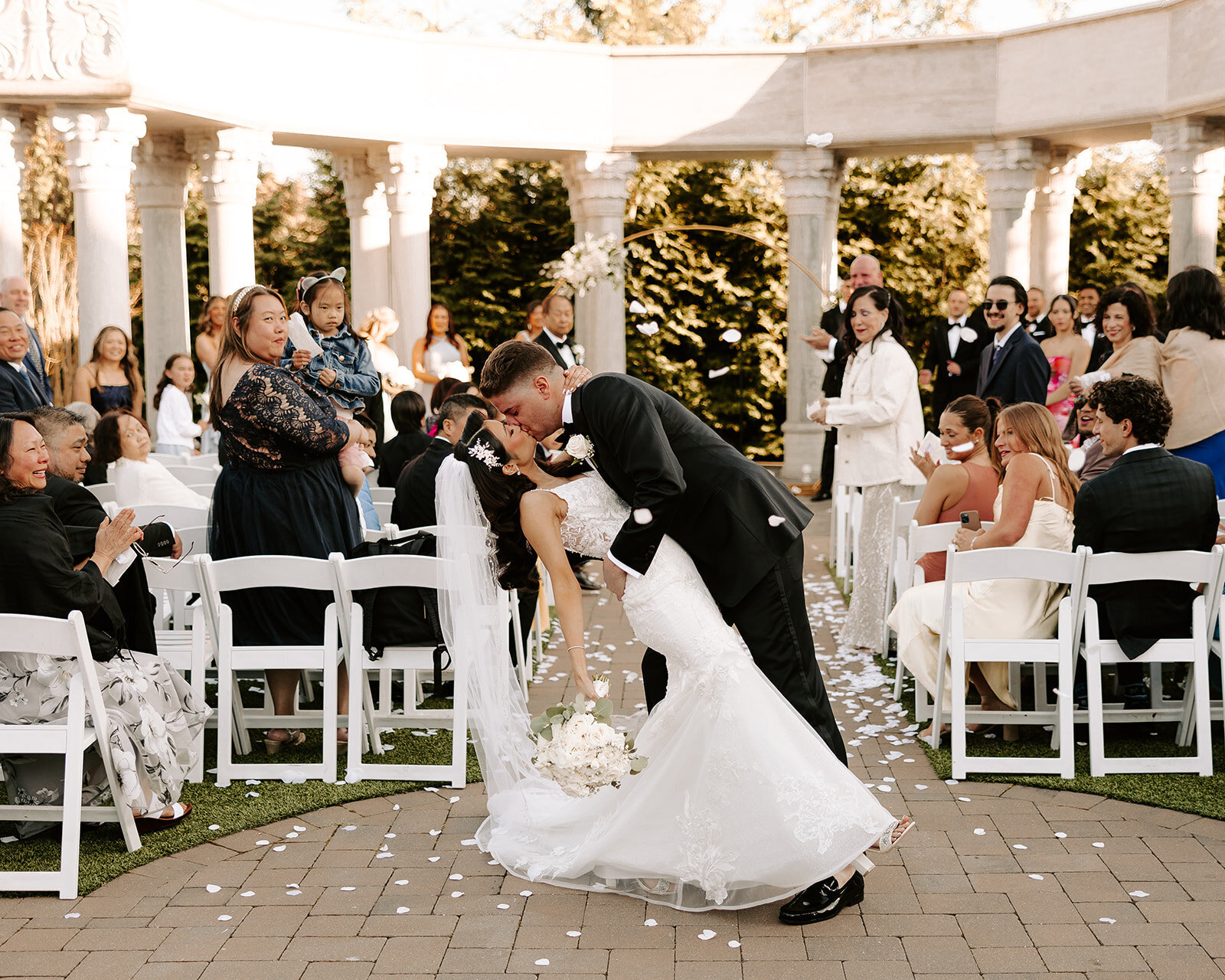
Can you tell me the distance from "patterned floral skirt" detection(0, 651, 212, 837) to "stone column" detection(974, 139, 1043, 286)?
11.1m

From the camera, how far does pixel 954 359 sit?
11414 mm

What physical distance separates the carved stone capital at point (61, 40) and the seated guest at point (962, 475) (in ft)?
26.1

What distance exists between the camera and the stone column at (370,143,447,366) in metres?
13.9

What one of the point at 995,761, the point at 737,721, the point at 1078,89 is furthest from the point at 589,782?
the point at 1078,89

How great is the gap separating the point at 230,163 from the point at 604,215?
13.9 ft

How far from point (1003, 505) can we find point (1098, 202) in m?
15.2

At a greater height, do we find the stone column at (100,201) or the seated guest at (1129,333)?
the stone column at (100,201)

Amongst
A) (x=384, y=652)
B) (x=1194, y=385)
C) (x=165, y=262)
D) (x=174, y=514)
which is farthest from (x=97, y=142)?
(x=1194, y=385)

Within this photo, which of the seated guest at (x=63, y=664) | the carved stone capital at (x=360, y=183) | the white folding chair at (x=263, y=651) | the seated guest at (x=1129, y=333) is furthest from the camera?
the carved stone capital at (x=360, y=183)

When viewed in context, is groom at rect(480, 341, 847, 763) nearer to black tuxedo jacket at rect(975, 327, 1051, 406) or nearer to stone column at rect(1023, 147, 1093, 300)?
black tuxedo jacket at rect(975, 327, 1051, 406)

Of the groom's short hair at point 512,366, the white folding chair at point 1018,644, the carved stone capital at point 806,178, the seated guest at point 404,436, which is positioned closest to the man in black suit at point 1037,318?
the carved stone capital at point 806,178

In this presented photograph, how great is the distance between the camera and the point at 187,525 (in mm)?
6605

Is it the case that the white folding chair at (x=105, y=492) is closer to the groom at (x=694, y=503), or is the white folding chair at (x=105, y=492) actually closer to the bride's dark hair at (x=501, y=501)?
the bride's dark hair at (x=501, y=501)

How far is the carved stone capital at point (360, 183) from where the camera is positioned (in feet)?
48.8
